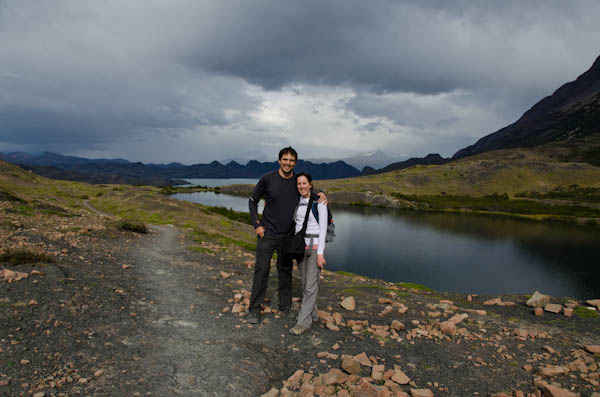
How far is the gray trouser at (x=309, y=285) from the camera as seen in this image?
31.0ft

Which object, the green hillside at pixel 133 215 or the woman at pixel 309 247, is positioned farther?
the green hillside at pixel 133 215

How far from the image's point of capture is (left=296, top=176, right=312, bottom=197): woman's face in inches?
363

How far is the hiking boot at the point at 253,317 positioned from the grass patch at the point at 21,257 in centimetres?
947

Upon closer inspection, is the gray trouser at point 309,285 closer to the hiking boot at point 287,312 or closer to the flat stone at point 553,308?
the hiking boot at point 287,312

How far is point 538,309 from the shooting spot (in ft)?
46.2

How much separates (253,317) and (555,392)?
7.76m

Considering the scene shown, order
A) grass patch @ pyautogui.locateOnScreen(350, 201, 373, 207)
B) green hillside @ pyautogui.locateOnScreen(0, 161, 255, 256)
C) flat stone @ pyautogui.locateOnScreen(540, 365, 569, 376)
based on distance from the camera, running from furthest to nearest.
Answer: grass patch @ pyautogui.locateOnScreen(350, 201, 373, 207) → green hillside @ pyautogui.locateOnScreen(0, 161, 255, 256) → flat stone @ pyautogui.locateOnScreen(540, 365, 569, 376)

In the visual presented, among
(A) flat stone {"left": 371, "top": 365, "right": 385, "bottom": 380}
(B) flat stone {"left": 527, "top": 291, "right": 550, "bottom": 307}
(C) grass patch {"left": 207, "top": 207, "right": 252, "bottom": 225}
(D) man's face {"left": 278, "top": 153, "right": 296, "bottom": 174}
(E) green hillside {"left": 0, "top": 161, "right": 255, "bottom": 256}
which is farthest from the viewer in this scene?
(C) grass patch {"left": 207, "top": 207, "right": 252, "bottom": 225}

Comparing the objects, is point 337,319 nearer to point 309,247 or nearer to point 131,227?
point 309,247

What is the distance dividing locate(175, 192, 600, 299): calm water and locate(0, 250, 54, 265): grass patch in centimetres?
4122

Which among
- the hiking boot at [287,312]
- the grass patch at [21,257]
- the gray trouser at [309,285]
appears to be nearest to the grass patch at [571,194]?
the hiking boot at [287,312]

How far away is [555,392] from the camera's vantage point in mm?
6492

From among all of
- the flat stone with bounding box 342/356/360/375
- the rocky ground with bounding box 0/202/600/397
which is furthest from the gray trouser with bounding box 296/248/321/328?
the flat stone with bounding box 342/356/360/375

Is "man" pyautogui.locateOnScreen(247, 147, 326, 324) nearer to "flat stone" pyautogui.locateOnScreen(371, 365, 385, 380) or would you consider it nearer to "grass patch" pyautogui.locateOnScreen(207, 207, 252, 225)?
"flat stone" pyautogui.locateOnScreen(371, 365, 385, 380)
